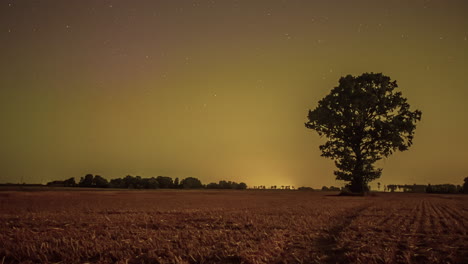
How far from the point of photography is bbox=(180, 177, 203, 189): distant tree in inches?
5079

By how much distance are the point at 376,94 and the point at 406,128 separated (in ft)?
16.6

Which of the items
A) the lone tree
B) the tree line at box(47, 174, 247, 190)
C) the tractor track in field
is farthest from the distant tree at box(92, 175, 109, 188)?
the tractor track in field

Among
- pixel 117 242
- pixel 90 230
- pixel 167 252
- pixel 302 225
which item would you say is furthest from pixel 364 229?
pixel 90 230

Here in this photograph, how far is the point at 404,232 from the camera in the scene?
10414mm

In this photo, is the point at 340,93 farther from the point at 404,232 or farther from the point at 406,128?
the point at 404,232

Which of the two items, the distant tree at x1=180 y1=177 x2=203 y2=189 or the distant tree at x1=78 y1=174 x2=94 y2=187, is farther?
the distant tree at x1=180 y1=177 x2=203 y2=189

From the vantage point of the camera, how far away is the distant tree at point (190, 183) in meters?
129

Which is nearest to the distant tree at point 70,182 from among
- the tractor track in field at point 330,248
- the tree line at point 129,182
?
the tree line at point 129,182

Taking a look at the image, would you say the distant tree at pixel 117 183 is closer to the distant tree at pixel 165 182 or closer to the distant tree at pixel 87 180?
the distant tree at pixel 87 180

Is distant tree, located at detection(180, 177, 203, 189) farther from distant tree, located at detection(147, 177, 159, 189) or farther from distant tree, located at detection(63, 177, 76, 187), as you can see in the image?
distant tree, located at detection(63, 177, 76, 187)

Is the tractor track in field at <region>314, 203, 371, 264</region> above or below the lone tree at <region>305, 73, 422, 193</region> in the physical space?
below

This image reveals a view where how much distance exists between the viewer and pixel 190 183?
134 metres

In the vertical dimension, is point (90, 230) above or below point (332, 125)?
below

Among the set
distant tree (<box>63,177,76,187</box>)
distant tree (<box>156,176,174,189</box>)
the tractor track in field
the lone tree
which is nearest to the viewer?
the tractor track in field
